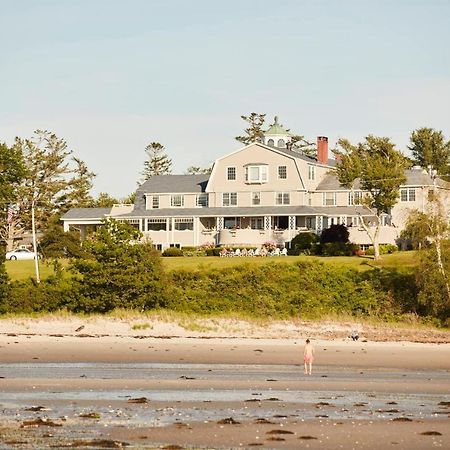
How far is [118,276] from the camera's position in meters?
61.3

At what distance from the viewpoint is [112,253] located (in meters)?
62.2

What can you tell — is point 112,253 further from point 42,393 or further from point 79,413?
point 79,413

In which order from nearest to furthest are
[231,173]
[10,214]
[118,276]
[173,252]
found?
1. [118,276]
2. [173,252]
3. [231,173]
4. [10,214]

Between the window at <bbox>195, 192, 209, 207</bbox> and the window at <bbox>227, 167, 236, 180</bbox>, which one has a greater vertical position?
the window at <bbox>227, 167, 236, 180</bbox>

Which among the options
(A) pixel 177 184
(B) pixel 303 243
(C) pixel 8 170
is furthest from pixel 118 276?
(C) pixel 8 170

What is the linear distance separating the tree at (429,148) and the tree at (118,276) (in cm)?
7491

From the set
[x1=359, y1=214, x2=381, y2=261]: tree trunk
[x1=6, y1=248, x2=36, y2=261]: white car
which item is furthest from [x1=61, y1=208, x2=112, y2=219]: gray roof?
[x1=359, y1=214, x2=381, y2=261]: tree trunk

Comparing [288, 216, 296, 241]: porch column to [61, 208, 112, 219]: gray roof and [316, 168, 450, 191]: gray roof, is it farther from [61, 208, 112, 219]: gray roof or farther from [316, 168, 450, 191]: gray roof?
[61, 208, 112, 219]: gray roof

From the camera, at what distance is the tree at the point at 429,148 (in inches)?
5217

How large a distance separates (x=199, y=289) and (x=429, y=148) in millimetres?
75407

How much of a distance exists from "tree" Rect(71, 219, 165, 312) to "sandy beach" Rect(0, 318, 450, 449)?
1554mm

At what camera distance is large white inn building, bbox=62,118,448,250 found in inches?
3438

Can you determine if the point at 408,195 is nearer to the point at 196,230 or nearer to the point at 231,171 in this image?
the point at 231,171

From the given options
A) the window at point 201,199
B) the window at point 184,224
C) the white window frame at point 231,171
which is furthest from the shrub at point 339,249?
the window at point 201,199
